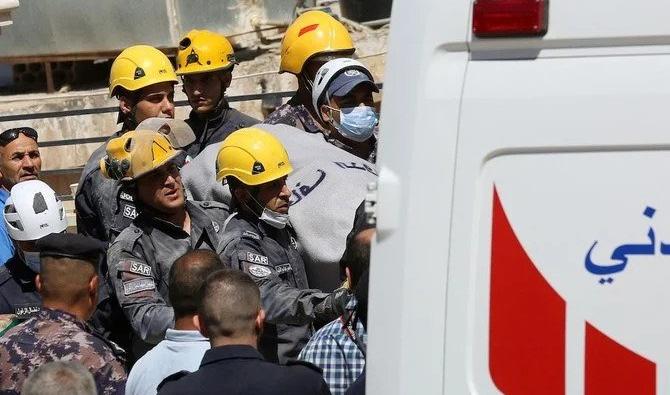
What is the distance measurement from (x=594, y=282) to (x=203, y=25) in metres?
10.1

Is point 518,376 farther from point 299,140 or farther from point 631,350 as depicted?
point 299,140

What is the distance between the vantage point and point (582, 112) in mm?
2492

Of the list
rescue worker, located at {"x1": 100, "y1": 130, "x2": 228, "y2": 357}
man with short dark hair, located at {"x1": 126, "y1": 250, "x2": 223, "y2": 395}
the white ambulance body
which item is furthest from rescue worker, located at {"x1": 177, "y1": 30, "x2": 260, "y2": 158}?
the white ambulance body

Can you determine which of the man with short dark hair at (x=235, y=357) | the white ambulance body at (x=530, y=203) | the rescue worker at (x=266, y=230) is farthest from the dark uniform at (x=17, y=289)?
the white ambulance body at (x=530, y=203)

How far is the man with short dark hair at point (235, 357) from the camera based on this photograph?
147 inches

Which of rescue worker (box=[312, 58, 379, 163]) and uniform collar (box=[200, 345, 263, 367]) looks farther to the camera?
rescue worker (box=[312, 58, 379, 163])

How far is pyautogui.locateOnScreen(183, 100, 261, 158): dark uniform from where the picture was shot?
22.4ft

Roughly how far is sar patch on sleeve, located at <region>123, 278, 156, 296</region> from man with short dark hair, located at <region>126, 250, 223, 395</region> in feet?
1.99

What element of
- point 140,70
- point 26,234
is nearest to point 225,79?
point 140,70

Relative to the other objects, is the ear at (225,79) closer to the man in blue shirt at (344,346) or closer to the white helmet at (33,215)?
the white helmet at (33,215)

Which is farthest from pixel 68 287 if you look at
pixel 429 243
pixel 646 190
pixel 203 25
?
pixel 203 25

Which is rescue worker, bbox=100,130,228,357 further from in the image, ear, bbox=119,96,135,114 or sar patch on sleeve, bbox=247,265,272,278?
ear, bbox=119,96,135,114

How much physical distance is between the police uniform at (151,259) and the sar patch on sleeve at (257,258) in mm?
292

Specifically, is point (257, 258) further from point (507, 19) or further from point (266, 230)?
point (507, 19)
